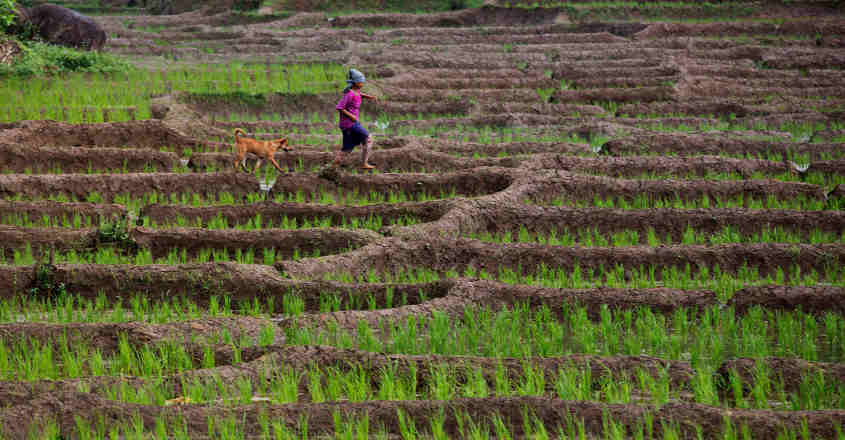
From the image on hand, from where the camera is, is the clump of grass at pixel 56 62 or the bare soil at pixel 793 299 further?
the clump of grass at pixel 56 62

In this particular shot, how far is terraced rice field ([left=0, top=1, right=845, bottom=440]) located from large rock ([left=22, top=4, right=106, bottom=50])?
4.22 meters

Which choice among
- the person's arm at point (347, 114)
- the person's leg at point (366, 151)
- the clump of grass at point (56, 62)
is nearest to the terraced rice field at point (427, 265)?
the person's leg at point (366, 151)

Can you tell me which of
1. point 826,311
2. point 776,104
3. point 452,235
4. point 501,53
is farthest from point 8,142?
point 501,53

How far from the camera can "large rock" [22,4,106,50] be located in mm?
19859

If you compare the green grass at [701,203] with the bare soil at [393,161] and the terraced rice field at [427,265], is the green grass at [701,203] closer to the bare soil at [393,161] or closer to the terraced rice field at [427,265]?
the terraced rice field at [427,265]

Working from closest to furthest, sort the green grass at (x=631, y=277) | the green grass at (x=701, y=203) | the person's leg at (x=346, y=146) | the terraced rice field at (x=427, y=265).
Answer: the terraced rice field at (x=427, y=265) → the green grass at (x=631, y=277) → the green grass at (x=701, y=203) → the person's leg at (x=346, y=146)

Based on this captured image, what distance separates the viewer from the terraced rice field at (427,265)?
4.33 meters

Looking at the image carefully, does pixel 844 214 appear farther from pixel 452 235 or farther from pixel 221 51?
pixel 221 51

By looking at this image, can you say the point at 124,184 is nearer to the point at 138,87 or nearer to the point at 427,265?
the point at 427,265

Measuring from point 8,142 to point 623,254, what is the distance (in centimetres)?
754

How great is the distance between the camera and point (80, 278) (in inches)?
269

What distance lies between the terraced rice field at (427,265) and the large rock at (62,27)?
4.22 m

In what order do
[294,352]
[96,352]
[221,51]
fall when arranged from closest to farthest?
[294,352], [96,352], [221,51]

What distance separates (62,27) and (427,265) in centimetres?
1553
